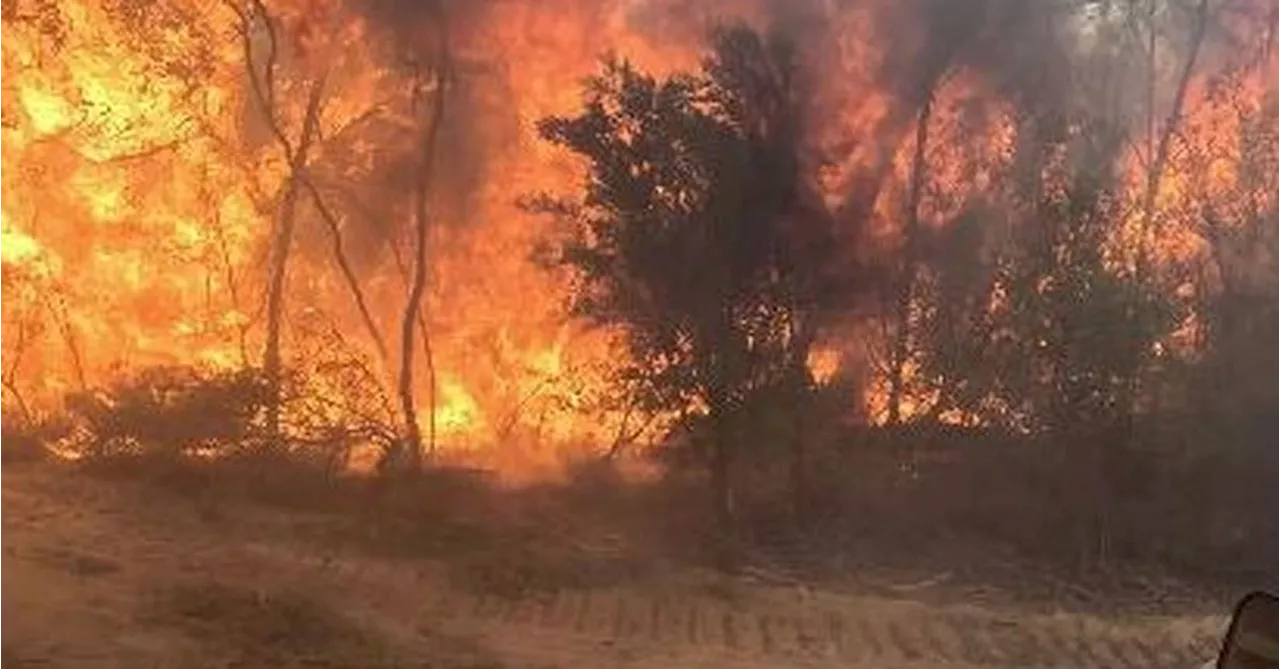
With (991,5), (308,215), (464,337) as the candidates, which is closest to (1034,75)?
(991,5)

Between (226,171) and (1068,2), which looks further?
(1068,2)

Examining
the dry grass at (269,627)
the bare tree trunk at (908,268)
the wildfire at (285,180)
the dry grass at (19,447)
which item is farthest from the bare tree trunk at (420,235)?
the bare tree trunk at (908,268)

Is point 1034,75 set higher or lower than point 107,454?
higher

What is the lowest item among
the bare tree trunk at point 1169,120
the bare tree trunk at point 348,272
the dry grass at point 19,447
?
the dry grass at point 19,447

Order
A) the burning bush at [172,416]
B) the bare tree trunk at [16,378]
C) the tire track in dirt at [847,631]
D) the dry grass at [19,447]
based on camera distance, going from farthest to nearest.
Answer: the bare tree trunk at [16,378], the dry grass at [19,447], the burning bush at [172,416], the tire track in dirt at [847,631]

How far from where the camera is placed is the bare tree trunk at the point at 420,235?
16.9 meters

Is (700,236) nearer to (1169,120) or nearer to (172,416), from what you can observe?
(172,416)

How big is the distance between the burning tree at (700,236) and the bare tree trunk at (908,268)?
6.29 ft

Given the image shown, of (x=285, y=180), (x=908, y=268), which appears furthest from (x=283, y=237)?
(x=908, y=268)

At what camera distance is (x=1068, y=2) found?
20.3 meters

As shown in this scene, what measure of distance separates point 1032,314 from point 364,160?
26.2 ft

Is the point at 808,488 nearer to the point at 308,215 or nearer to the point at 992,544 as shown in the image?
the point at 992,544

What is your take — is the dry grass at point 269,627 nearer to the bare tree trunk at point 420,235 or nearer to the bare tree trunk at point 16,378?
the bare tree trunk at point 420,235

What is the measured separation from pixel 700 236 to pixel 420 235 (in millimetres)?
3426
